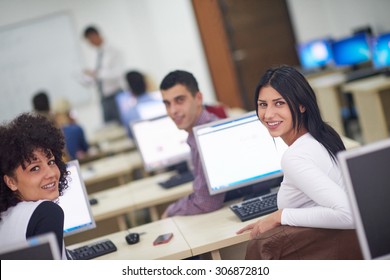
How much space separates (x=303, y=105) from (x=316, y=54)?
5.69m

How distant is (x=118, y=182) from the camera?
4.50m

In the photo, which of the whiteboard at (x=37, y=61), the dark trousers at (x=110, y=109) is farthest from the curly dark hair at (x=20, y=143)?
the whiteboard at (x=37, y=61)

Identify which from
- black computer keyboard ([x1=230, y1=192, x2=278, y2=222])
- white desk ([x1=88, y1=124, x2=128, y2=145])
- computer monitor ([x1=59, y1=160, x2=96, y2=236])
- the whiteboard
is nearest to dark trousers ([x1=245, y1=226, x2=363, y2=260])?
black computer keyboard ([x1=230, y1=192, x2=278, y2=222])

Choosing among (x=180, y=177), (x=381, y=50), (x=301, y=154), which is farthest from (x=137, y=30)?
(x=301, y=154)

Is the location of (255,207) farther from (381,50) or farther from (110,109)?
(110,109)

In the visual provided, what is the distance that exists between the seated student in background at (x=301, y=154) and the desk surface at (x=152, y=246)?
32 centimetres

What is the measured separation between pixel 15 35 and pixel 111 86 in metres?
2.04

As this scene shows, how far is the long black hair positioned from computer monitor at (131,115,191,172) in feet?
5.86

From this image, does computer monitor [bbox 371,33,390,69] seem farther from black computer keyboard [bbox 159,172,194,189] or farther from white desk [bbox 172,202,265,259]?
white desk [bbox 172,202,265,259]

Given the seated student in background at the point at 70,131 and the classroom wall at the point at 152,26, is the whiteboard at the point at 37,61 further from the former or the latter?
the seated student in background at the point at 70,131

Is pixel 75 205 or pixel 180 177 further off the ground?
pixel 75 205

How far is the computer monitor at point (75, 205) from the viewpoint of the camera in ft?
8.24

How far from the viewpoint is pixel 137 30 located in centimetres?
852

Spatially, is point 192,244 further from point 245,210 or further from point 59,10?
point 59,10
